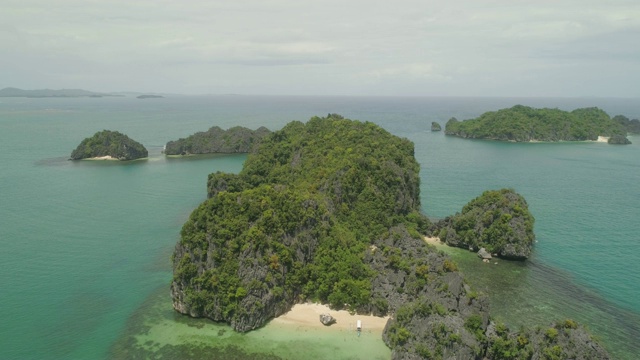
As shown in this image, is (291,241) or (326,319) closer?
(326,319)

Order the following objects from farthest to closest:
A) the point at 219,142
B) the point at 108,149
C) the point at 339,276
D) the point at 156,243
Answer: the point at 219,142
the point at 108,149
the point at 156,243
the point at 339,276

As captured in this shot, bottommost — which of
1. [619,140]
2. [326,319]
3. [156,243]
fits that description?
[326,319]

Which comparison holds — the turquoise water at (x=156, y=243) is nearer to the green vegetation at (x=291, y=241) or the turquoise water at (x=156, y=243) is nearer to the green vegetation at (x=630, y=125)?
the green vegetation at (x=291, y=241)

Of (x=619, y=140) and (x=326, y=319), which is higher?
(x=619, y=140)

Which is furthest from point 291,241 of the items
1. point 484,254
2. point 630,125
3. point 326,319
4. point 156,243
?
point 630,125

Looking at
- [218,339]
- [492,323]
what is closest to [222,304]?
[218,339]

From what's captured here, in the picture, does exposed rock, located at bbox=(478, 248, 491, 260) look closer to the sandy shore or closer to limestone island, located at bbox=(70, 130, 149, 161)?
the sandy shore

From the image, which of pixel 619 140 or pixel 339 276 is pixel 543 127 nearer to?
pixel 619 140
